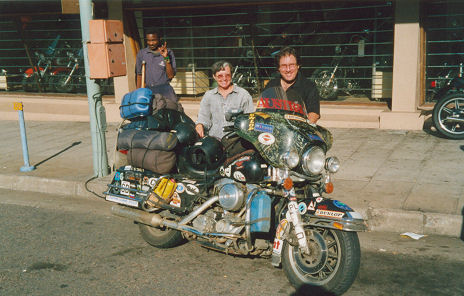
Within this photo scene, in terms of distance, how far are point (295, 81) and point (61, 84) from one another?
31.5ft

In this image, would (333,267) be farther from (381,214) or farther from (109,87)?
(109,87)

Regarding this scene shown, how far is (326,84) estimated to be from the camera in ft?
36.3

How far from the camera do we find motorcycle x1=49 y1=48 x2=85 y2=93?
1315cm

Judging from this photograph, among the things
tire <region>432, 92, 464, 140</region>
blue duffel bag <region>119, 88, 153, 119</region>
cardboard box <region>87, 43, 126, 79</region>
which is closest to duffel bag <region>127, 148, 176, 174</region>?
blue duffel bag <region>119, 88, 153, 119</region>

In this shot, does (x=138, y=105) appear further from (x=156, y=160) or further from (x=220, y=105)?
(x=220, y=105)

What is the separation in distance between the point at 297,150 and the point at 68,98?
32.4 ft

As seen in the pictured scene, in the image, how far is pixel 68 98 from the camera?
12664 millimetres

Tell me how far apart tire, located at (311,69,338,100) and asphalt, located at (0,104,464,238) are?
1195mm

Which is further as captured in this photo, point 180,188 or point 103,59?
point 103,59

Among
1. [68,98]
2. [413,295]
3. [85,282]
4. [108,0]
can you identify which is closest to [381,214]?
[413,295]

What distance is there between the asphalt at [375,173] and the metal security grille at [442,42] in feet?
4.84

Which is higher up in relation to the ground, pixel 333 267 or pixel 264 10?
pixel 264 10

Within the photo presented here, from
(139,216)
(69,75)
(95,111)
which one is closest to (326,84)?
(95,111)

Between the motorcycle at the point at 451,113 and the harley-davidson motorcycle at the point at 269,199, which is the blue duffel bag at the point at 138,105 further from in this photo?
the motorcycle at the point at 451,113
